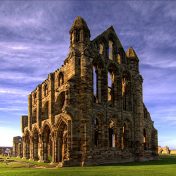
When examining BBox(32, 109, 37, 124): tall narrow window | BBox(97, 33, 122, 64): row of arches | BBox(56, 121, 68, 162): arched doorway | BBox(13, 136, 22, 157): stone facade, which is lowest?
BBox(13, 136, 22, 157): stone facade

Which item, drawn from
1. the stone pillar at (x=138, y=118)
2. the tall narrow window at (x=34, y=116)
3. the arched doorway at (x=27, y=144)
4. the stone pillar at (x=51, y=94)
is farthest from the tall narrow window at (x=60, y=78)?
the arched doorway at (x=27, y=144)

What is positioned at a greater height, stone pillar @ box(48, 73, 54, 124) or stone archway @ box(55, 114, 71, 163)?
stone pillar @ box(48, 73, 54, 124)

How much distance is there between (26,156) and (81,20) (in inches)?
882

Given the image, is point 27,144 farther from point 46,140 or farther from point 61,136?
point 61,136

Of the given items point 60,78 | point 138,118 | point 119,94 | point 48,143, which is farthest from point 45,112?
point 138,118

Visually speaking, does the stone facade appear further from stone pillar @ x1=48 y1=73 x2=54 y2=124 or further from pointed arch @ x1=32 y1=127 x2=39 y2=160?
stone pillar @ x1=48 y1=73 x2=54 y2=124

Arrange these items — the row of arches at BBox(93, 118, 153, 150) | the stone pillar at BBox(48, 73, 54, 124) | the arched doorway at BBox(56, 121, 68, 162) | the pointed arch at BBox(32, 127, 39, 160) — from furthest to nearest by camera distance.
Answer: the pointed arch at BBox(32, 127, 39, 160)
the stone pillar at BBox(48, 73, 54, 124)
the row of arches at BBox(93, 118, 153, 150)
the arched doorway at BBox(56, 121, 68, 162)

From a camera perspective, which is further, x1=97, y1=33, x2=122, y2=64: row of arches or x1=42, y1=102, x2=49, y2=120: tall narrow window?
x1=42, y1=102, x2=49, y2=120: tall narrow window

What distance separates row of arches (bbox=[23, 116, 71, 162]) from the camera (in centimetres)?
2775

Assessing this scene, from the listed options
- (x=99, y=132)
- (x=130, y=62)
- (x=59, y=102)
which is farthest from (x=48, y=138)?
(x=130, y=62)

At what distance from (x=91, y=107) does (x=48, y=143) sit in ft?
34.1

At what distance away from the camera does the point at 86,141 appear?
25.8 meters

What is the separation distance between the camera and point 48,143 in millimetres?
34969

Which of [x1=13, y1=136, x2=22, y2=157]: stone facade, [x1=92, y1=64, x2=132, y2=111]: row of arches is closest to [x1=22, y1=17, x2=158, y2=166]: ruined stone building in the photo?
[x1=92, y1=64, x2=132, y2=111]: row of arches
